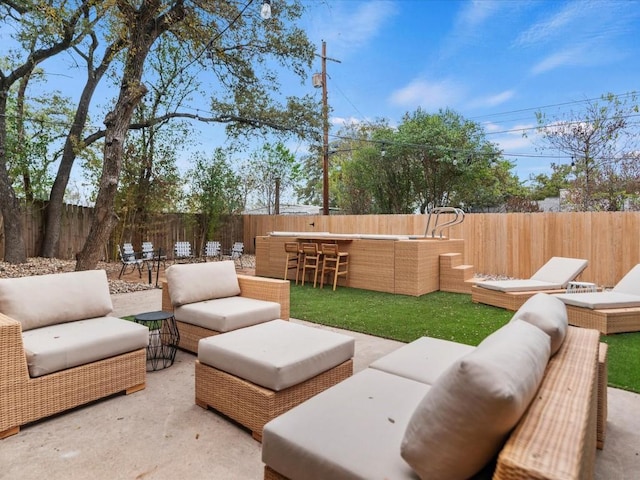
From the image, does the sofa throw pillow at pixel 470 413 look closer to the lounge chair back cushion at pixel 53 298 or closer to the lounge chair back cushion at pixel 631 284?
the lounge chair back cushion at pixel 53 298

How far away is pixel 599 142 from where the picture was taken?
10688 millimetres

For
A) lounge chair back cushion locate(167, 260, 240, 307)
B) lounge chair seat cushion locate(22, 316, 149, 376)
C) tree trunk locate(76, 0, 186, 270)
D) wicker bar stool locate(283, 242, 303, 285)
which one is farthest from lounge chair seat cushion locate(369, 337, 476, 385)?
tree trunk locate(76, 0, 186, 270)

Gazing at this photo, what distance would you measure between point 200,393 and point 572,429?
2.12 metres

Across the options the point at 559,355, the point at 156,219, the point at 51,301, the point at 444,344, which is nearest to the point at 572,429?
the point at 559,355

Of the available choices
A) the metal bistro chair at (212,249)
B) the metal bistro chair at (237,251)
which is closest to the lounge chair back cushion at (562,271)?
the metal bistro chair at (237,251)

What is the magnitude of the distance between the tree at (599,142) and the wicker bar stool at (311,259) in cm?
873

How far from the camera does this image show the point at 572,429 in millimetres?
917

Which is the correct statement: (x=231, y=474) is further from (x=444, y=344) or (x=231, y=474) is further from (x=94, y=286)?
(x=94, y=286)

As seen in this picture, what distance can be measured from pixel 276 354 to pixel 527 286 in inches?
165

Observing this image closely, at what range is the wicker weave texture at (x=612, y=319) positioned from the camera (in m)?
3.87

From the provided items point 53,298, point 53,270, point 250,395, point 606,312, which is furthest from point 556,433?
point 53,270

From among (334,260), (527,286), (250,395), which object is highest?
(334,260)

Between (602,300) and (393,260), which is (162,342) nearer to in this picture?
(393,260)

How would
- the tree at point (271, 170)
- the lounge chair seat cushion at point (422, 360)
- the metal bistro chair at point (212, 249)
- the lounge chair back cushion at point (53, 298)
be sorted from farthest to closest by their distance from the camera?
the tree at point (271, 170)
the metal bistro chair at point (212, 249)
the lounge chair back cushion at point (53, 298)
the lounge chair seat cushion at point (422, 360)
